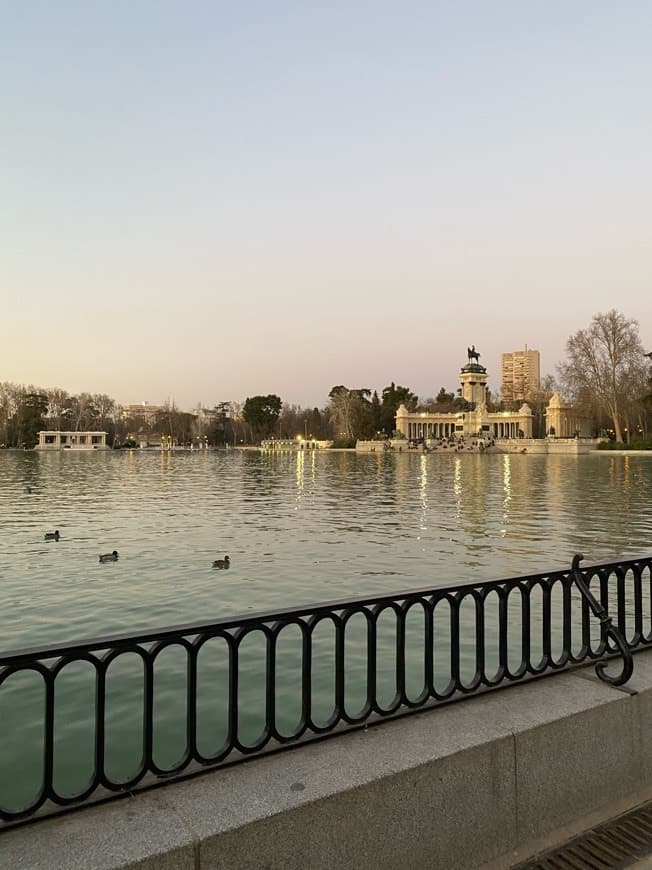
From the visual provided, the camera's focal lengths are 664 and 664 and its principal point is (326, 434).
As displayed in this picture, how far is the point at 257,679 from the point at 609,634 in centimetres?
393

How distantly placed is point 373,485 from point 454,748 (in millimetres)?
32067

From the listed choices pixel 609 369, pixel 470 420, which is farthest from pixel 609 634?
pixel 470 420

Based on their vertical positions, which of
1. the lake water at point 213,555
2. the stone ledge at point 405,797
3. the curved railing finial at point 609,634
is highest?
the curved railing finial at point 609,634

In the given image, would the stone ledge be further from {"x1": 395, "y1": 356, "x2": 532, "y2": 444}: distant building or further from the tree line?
{"x1": 395, "y1": 356, "x2": 532, "y2": 444}: distant building

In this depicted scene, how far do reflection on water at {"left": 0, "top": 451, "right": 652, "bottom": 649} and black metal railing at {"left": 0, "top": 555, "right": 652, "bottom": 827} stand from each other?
5.32 ft

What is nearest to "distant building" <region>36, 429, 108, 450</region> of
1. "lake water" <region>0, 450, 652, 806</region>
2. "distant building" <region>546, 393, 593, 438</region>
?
"distant building" <region>546, 393, 593, 438</region>

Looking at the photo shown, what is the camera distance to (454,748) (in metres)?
2.95

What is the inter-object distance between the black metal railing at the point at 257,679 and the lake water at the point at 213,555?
4 cm

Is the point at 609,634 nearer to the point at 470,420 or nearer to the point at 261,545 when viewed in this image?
the point at 261,545

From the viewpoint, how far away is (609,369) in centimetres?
8269

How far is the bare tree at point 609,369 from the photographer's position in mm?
80625

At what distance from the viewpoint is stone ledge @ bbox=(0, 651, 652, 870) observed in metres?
2.35

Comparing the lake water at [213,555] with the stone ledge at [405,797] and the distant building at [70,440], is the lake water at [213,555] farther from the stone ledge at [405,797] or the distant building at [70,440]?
the distant building at [70,440]

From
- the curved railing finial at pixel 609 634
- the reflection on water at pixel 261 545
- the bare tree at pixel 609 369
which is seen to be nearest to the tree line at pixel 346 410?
the bare tree at pixel 609 369
